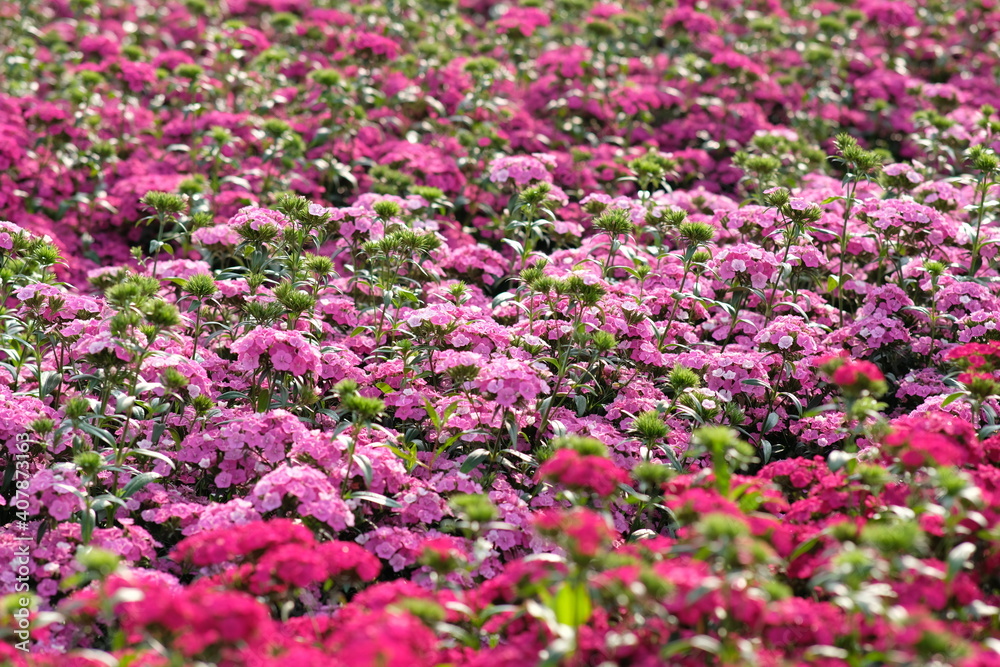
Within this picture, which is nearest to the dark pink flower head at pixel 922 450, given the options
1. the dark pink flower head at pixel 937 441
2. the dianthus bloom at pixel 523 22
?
the dark pink flower head at pixel 937 441

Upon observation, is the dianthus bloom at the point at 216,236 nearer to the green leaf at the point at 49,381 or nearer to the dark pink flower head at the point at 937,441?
the green leaf at the point at 49,381

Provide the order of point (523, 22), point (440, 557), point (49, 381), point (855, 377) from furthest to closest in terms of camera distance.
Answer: point (523, 22)
point (49, 381)
point (855, 377)
point (440, 557)

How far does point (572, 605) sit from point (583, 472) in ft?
1.16

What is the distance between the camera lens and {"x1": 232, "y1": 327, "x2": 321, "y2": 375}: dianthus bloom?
393cm

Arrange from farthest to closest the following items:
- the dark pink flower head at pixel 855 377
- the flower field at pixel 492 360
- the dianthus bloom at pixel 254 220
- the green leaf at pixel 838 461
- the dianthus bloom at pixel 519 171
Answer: the dianthus bloom at pixel 519 171 → the dianthus bloom at pixel 254 220 → the green leaf at pixel 838 461 → the dark pink flower head at pixel 855 377 → the flower field at pixel 492 360

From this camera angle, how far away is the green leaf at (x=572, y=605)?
2547 mm

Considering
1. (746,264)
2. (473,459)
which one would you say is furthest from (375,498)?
(746,264)

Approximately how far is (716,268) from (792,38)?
5.70 m

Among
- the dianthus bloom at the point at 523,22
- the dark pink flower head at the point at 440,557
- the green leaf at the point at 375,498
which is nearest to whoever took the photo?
the dark pink flower head at the point at 440,557

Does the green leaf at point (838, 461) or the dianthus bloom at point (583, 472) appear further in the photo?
the green leaf at point (838, 461)

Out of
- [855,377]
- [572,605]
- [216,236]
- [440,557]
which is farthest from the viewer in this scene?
[216,236]

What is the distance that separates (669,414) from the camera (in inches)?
174

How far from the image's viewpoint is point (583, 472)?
270cm

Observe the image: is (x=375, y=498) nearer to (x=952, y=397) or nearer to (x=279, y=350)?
(x=279, y=350)
